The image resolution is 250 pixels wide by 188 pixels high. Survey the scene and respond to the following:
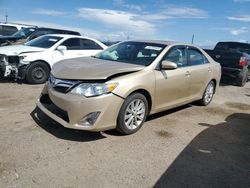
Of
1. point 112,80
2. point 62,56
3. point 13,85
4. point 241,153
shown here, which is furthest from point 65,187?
point 62,56

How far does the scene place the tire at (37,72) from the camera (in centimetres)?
847

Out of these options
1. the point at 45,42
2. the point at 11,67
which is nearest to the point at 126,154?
the point at 11,67

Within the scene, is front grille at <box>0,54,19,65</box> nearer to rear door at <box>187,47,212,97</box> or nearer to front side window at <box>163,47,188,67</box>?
front side window at <box>163,47,188,67</box>

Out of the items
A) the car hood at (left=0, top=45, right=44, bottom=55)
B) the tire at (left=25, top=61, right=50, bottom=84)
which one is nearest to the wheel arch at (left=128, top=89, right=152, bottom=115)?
the tire at (left=25, top=61, right=50, bottom=84)

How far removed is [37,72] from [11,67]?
0.75 meters

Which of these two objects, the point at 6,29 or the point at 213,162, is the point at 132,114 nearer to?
the point at 213,162

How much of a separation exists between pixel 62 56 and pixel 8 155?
227 inches

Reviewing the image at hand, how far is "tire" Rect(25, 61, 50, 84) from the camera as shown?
8.47 m

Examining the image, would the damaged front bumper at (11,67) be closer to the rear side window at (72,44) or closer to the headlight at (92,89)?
the rear side window at (72,44)

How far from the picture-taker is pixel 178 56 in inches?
232

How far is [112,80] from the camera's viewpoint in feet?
14.5

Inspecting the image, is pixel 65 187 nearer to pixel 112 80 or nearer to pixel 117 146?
pixel 117 146

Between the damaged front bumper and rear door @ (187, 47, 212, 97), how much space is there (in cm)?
473

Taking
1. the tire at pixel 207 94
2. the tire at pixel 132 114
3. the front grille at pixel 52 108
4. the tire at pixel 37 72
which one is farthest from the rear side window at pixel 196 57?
the tire at pixel 37 72
